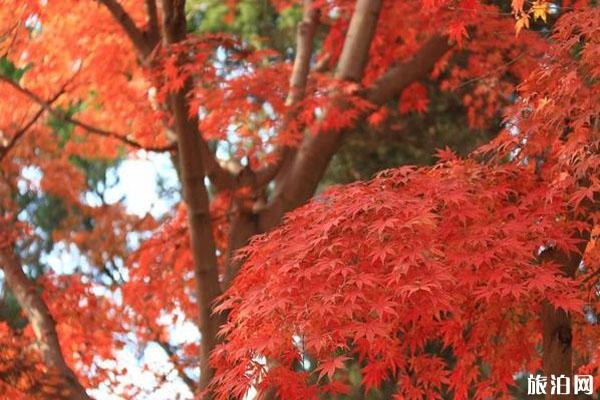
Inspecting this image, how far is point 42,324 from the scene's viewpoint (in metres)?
6.49

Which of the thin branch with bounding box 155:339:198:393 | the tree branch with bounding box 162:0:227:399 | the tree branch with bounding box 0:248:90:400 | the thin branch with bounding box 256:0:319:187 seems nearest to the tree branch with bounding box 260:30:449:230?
the thin branch with bounding box 256:0:319:187

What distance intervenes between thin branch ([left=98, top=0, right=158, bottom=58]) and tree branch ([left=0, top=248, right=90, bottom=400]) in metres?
1.74

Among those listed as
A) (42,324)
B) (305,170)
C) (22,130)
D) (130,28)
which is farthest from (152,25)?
(42,324)

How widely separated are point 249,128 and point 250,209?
0.54 metres

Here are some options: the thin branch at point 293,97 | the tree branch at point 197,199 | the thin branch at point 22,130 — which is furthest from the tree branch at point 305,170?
the thin branch at point 22,130

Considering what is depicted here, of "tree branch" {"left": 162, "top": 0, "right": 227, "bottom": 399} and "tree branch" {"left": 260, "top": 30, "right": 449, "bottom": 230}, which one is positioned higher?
"tree branch" {"left": 260, "top": 30, "right": 449, "bottom": 230}

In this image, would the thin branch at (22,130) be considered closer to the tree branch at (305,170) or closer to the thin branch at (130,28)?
the thin branch at (130,28)

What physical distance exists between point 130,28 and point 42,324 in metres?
2.05

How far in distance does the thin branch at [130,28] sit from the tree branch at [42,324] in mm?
1740

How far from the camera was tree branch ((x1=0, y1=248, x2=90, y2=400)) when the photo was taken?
619 cm

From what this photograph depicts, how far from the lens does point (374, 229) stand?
3.98m

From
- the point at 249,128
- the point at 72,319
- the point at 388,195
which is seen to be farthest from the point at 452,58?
the point at 388,195

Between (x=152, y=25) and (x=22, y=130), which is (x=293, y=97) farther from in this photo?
(x=22, y=130)

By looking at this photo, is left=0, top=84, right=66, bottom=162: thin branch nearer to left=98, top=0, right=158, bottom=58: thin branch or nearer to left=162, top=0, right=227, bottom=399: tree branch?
left=98, top=0, right=158, bottom=58: thin branch
